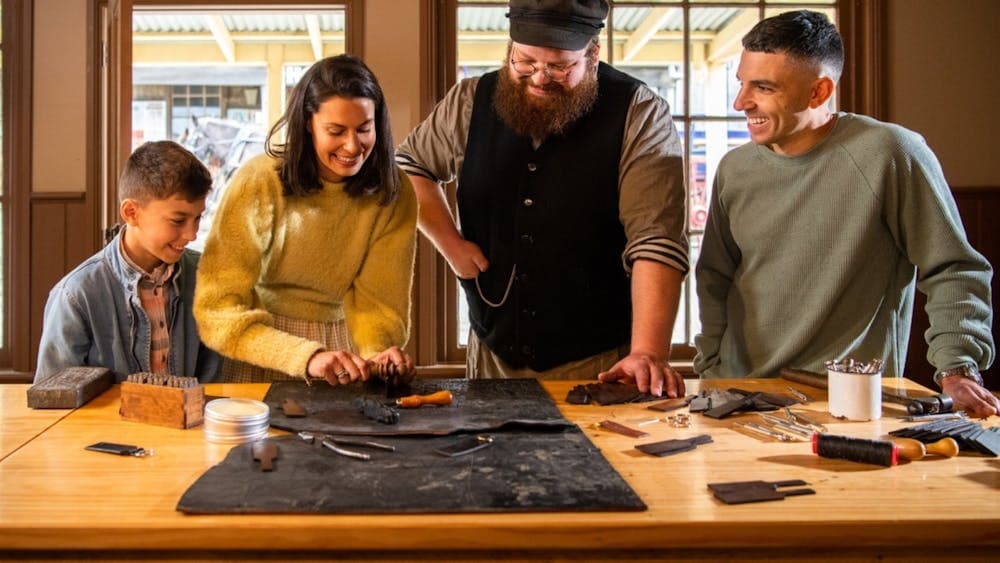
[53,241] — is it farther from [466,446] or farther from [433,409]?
[466,446]

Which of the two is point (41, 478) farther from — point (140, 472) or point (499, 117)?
point (499, 117)

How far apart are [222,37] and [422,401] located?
14.9ft

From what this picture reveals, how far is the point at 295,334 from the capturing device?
2.02m

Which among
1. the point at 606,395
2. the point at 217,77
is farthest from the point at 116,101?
the point at 217,77

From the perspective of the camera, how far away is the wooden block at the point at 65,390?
165 cm

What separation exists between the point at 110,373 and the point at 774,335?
149cm

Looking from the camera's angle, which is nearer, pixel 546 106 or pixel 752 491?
pixel 752 491

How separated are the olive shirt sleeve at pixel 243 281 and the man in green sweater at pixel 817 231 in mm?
1047

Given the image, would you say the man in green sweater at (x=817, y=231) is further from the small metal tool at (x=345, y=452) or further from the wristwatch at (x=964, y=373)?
the small metal tool at (x=345, y=452)

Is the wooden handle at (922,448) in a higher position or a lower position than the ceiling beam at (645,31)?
lower

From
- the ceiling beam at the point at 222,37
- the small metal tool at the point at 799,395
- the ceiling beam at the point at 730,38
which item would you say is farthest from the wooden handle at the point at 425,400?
the ceiling beam at the point at 222,37

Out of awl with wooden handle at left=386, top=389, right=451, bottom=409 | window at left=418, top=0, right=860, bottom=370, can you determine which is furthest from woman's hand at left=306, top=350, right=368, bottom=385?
window at left=418, top=0, right=860, bottom=370

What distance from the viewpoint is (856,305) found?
2.06 meters

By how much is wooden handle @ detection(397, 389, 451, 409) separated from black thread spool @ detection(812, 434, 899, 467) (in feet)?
2.17
